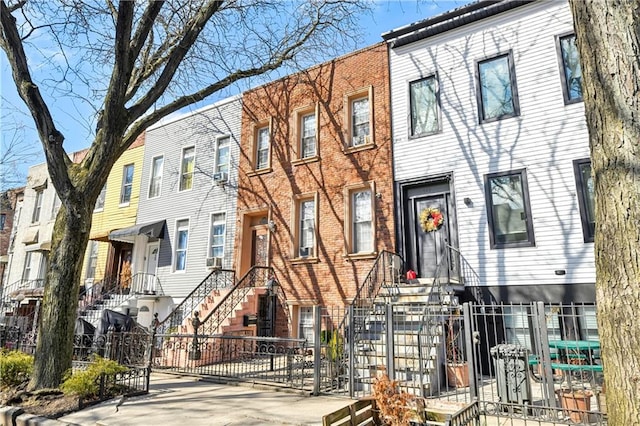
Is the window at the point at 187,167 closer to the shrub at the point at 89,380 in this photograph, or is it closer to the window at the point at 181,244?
the window at the point at 181,244

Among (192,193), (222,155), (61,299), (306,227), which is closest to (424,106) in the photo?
(306,227)

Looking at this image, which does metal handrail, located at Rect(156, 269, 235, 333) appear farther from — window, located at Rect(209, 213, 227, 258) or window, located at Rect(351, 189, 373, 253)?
window, located at Rect(351, 189, 373, 253)

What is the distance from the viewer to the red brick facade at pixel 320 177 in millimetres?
12336

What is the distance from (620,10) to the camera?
3.50m

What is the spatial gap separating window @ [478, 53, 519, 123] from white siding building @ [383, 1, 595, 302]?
28 millimetres

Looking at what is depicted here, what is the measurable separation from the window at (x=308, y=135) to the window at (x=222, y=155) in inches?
139

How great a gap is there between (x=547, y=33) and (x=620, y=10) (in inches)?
319

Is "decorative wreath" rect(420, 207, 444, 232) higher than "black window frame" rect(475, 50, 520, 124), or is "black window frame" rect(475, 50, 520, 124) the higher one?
"black window frame" rect(475, 50, 520, 124)

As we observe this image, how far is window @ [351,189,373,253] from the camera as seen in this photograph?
40.7ft

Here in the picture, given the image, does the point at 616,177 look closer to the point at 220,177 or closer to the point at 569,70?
the point at 569,70

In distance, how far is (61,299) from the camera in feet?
23.9

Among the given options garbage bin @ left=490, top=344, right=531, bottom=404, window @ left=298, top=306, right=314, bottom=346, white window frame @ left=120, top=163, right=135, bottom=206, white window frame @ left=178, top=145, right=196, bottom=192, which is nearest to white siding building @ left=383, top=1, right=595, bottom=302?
garbage bin @ left=490, top=344, right=531, bottom=404

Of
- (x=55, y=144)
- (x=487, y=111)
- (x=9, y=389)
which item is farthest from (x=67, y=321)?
(x=487, y=111)

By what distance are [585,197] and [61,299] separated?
11.1 meters
